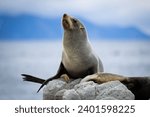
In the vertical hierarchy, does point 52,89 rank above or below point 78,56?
A: below

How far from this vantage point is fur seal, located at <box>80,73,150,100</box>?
4.91 m

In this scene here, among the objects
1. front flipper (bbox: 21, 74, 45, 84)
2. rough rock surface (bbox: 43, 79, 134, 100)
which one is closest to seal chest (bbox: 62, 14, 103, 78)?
front flipper (bbox: 21, 74, 45, 84)

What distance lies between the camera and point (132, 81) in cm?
495

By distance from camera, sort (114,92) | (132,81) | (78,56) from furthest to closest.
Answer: (78,56) → (132,81) → (114,92)

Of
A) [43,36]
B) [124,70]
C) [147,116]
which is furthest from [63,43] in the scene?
[147,116]

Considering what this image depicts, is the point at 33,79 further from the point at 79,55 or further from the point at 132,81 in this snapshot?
the point at 132,81

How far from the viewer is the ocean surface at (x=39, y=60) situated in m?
5.01

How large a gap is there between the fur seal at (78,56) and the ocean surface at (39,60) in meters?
0.07

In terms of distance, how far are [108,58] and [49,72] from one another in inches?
18.7

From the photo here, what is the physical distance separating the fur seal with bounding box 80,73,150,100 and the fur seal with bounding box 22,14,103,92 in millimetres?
243

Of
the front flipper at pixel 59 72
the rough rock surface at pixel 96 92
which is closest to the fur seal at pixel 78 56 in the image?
the front flipper at pixel 59 72

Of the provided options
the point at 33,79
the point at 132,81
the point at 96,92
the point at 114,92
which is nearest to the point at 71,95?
the point at 96,92

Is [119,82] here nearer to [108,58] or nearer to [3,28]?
[108,58]

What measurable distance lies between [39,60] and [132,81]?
0.70 m
